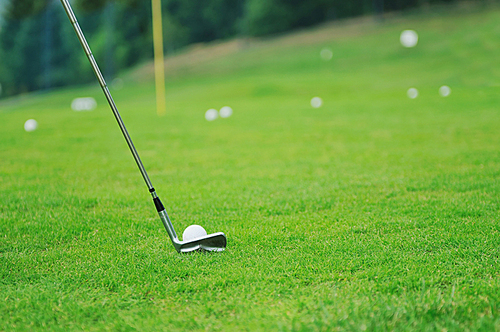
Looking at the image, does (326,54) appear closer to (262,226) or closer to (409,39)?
(409,39)

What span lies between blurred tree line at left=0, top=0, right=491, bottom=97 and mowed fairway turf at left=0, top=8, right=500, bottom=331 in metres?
19.0

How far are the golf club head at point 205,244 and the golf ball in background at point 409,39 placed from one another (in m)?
24.3

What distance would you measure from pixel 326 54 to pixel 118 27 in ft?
51.3

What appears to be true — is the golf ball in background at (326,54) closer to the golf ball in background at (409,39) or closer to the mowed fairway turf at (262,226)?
the golf ball in background at (409,39)

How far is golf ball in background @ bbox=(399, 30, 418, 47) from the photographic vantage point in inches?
983

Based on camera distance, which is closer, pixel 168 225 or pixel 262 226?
pixel 168 225

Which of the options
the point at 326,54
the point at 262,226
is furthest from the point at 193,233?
the point at 326,54

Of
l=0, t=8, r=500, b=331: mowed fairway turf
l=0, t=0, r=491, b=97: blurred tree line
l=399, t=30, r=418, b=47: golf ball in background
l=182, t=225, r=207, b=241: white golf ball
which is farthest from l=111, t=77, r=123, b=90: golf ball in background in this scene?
l=182, t=225, r=207, b=241: white golf ball

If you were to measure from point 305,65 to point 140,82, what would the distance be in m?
9.65

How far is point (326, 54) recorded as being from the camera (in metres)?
26.2

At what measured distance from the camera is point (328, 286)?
2.53 meters

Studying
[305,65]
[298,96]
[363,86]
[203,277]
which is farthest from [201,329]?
[305,65]

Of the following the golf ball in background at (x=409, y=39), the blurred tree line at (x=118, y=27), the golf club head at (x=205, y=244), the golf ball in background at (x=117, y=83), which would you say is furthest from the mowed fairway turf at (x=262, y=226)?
the blurred tree line at (x=118, y=27)

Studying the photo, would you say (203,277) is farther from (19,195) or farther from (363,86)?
(363,86)
